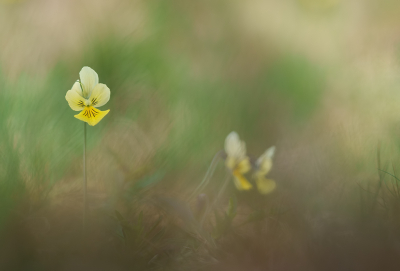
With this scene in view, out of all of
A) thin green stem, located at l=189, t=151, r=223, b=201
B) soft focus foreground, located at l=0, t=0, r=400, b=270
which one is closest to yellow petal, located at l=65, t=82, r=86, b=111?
soft focus foreground, located at l=0, t=0, r=400, b=270

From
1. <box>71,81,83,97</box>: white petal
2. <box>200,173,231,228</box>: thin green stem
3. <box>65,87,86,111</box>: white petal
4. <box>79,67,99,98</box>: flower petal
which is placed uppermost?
<box>79,67,99,98</box>: flower petal

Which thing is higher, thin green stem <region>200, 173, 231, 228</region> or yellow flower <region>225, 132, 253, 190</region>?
yellow flower <region>225, 132, 253, 190</region>

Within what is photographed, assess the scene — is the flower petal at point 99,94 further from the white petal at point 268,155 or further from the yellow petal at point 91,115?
the white petal at point 268,155

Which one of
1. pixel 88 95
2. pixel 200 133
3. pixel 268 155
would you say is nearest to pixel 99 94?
pixel 88 95

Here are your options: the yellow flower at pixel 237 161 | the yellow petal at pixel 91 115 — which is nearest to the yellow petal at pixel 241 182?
the yellow flower at pixel 237 161

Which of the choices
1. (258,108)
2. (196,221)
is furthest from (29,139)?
(258,108)

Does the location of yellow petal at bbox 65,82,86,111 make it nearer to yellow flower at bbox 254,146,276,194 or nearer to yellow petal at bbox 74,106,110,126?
yellow petal at bbox 74,106,110,126

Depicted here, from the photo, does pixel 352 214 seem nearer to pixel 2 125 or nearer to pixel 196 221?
pixel 196 221
